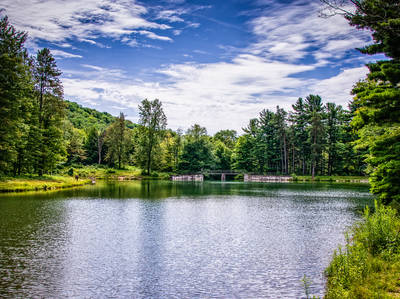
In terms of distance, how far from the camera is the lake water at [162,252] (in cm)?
1014

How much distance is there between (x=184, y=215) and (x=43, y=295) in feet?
51.3

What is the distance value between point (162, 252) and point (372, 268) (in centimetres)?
827

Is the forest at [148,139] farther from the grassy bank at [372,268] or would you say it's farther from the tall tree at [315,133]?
the grassy bank at [372,268]

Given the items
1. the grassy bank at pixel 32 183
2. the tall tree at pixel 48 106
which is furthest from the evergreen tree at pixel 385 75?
the tall tree at pixel 48 106

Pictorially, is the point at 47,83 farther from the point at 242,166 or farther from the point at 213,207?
the point at 242,166

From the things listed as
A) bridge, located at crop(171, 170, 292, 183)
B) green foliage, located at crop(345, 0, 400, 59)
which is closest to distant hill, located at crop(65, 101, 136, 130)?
bridge, located at crop(171, 170, 292, 183)

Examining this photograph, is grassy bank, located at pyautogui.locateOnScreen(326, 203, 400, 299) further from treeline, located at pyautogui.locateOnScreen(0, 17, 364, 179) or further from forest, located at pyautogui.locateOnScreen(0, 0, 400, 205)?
treeline, located at pyautogui.locateOnScreen(0, 17, 364, 179)

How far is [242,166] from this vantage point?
98.1m

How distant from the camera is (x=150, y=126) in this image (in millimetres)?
81062

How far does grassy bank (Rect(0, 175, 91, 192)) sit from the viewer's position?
35.5 metres

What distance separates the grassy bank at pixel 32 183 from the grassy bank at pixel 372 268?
115 ft

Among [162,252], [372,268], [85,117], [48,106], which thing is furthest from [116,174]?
[85,117]

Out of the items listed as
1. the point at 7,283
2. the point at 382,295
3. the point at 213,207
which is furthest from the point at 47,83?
the point at 382,295

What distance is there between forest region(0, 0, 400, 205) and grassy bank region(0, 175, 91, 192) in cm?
189
